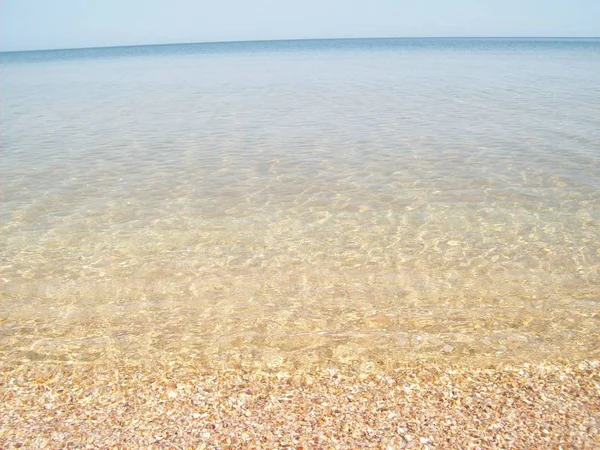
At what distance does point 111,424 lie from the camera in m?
3.43

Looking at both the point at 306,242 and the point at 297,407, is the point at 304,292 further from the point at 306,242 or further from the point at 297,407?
the point at 297,407

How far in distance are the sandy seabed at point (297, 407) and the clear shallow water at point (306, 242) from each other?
253mm

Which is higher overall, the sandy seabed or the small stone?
the sandy seabed

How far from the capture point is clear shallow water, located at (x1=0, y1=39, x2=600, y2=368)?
452 cm

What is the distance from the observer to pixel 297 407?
3.56m

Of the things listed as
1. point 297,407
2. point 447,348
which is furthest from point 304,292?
point 297,407

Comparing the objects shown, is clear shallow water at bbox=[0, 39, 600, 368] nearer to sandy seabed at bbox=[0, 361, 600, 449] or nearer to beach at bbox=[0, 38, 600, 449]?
beach at bbox=[0, 38, 600, 449]

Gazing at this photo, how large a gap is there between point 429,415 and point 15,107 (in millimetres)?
19486

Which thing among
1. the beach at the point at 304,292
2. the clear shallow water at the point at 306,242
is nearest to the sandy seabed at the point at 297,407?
the beach at the point at 304,292

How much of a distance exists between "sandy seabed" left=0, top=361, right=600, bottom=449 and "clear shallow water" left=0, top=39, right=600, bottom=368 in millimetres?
253

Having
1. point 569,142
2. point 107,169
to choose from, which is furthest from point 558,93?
point 107,169

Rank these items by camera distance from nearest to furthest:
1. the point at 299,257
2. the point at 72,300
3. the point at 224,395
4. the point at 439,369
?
the point at 224,395
the point at 439,369
the point at 72,300
the point at 299,257

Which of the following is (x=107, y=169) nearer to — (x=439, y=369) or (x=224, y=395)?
(x=224, y=395)

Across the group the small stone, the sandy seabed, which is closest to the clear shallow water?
the small stone
